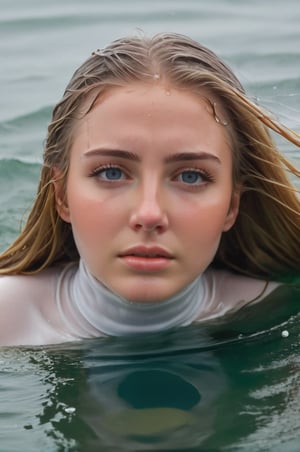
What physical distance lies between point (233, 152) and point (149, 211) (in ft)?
1.41

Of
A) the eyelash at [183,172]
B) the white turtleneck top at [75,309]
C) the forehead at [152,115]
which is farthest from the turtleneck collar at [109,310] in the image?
the forehead at [152,115]

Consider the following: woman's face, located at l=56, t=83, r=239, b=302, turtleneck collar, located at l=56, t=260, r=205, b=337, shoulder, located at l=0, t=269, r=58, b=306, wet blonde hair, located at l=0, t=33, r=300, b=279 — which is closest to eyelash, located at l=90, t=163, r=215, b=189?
woman's face, located at l=56, t=83, r=239, b=302

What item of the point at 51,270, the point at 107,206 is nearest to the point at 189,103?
the point at 107,206

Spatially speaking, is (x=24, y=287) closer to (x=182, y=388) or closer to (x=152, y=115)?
(x=182, y=388)

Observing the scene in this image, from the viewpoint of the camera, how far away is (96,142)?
3.53 metres

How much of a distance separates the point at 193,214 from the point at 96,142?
33 cm

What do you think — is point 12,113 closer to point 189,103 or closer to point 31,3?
point 31,3

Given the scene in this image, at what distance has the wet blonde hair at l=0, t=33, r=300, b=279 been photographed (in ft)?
11.8

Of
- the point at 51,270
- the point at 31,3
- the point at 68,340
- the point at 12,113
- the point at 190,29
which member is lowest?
the point at 68,340

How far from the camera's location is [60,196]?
12.3ft

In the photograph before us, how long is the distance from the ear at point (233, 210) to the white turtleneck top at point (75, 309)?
0.19m

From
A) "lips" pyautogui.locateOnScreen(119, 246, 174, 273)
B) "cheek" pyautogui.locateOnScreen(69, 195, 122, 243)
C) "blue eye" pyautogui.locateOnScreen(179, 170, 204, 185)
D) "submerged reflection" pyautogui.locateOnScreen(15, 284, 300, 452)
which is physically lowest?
"submerged reflection" pyautogui.locateOnScreen(15, 284, 300, 452)

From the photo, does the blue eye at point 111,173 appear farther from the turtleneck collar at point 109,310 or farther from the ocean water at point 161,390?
Result: the ocean water at point 161,390

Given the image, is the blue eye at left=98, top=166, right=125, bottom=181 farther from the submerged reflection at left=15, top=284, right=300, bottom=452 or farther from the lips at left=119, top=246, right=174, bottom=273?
the submerged reflection at left=15, top=284, right=300, bottom=452
